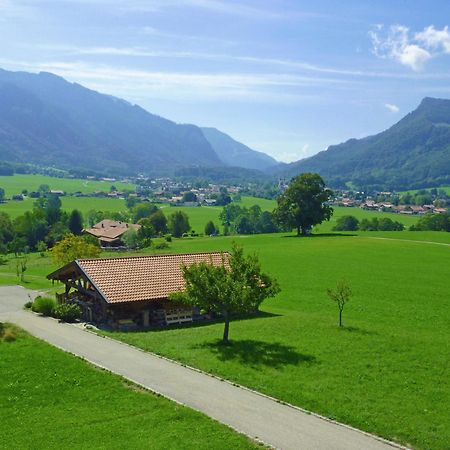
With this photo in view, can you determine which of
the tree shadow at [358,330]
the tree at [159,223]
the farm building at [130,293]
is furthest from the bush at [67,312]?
the tree at [159,223]

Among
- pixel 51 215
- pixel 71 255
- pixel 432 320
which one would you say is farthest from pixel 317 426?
pixel 51 215

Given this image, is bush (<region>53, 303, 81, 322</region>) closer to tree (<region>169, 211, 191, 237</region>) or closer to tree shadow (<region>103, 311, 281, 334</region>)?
tree shadow (<region>103, 311, 281, 334</region>)

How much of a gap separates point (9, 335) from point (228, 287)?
12.9 m

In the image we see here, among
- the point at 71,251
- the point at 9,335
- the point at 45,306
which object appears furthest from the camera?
the point at 71,251

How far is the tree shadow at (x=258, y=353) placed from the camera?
27.9m

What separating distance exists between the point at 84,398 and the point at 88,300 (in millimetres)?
19218

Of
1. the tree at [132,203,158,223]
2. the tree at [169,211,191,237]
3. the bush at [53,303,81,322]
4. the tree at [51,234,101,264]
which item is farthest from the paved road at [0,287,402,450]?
the tree at [132,203,158,223]

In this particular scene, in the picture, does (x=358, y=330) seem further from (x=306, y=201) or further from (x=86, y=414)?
(x=306, y=201)

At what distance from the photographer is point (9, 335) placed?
32.0 metres

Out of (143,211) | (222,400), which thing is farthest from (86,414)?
(143,211)

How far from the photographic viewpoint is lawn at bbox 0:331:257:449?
62.4 feet

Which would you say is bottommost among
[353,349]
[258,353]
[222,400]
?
[258,353]

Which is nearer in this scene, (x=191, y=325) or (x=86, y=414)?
(x=86, y=414)

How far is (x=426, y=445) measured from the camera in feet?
61.6
